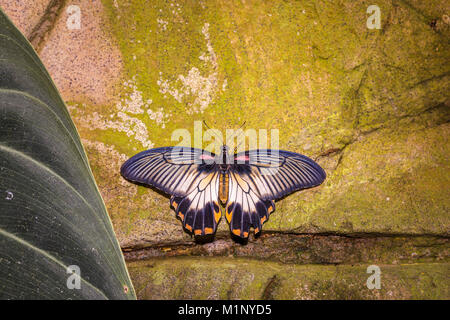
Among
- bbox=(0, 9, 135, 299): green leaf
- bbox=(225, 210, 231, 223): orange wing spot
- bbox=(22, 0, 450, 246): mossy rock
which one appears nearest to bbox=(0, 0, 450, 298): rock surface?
bbox=(22, 0, 450, 246): mossy rock

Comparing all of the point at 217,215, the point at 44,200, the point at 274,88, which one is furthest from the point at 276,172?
the point at 44,200

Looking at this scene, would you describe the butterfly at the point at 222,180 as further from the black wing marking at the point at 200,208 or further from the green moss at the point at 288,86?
the green moss at the point at 288,86

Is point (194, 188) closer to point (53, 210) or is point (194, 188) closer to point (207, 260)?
point (207, 260)

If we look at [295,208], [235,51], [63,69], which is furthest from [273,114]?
[63,69]

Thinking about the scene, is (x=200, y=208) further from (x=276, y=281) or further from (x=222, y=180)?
(x=276, y=281)

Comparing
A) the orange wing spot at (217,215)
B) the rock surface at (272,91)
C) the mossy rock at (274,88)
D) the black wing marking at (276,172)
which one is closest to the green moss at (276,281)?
the rock surface at (272,91)
